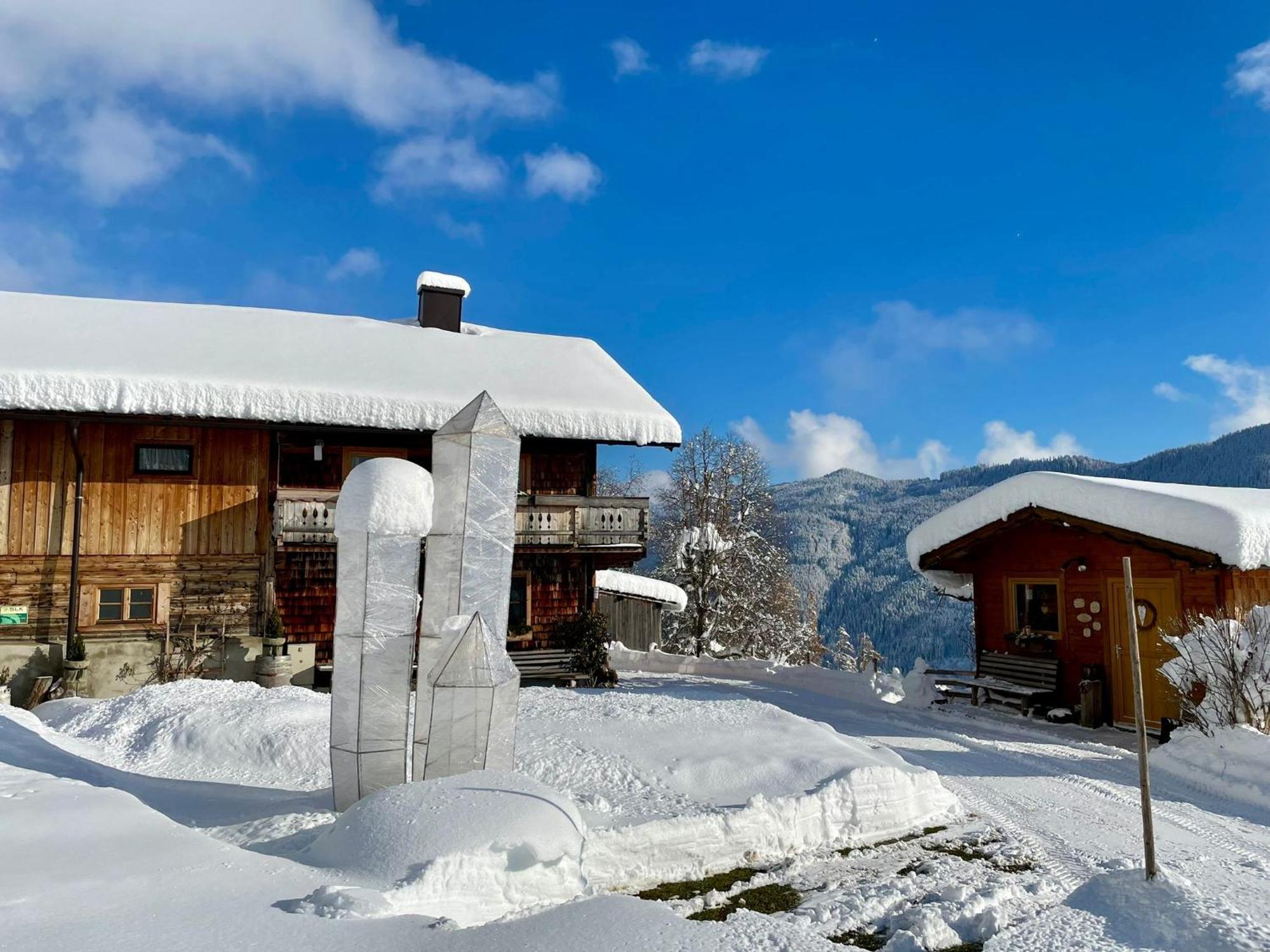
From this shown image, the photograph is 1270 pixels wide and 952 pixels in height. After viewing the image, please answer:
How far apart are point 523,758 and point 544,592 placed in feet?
31.6

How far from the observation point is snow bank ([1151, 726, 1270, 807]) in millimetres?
9281

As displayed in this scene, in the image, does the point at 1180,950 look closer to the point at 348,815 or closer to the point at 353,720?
the point at 348,815

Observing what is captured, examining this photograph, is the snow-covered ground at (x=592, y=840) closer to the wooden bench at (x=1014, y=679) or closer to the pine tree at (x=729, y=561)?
the wooden bench at (x=1014, y=679)

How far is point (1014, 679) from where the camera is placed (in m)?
15.3

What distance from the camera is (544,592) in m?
17.6

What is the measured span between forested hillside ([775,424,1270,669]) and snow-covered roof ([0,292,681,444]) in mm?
37839

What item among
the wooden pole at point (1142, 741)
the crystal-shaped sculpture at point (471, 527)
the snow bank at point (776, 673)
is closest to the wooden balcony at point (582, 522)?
the snow bank at point (776, 673)

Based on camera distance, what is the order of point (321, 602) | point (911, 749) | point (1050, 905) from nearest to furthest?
point (1050, 905) < point (911, 749) < point (321, 602)

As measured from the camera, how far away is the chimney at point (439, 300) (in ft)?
69.4

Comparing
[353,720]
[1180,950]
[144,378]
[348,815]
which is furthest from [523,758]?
[144,378]

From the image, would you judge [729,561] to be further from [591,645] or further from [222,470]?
[222,470]

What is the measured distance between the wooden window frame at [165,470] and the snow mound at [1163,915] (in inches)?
614

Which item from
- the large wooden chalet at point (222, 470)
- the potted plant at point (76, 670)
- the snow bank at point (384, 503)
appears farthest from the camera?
the large wooden chalet at point (222, 470)

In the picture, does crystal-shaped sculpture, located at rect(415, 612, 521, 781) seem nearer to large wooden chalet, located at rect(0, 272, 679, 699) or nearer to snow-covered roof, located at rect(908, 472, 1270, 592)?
large wooden chalet, located at rect(0, 272, 679, 699)
